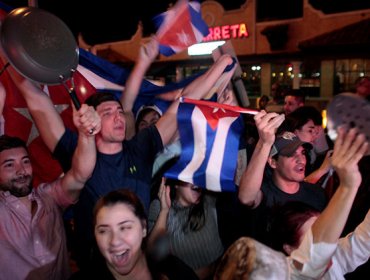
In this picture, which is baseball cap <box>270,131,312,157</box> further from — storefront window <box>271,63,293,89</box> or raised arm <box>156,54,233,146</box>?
storefront window <box>271,63,293,89</box>

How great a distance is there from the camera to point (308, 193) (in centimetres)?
312

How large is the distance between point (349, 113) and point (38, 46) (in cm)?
158

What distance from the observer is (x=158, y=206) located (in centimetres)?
300

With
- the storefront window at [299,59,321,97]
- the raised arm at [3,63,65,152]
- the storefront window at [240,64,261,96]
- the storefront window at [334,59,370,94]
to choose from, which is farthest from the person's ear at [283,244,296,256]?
the storefront window at [240,64,261,96]

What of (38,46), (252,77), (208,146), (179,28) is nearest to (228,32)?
(252,77)

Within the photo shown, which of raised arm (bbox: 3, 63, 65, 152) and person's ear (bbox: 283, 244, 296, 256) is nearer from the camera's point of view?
person's ear (bbox: 283, 244, 296, 256)

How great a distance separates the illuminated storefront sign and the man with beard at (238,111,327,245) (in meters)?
14.2

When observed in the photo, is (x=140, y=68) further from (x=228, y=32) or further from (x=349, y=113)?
(x=228, y=32)

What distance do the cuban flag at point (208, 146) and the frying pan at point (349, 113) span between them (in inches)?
50.2

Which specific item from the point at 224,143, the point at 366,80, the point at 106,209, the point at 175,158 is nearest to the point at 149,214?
the point at 175,158

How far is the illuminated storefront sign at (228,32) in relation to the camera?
1673 centimetres

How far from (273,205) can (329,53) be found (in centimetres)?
1219

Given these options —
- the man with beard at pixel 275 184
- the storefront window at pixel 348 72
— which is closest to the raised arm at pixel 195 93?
the man with beard at pixel 275 184

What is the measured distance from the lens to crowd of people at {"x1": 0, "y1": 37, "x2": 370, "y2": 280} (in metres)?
1.76
